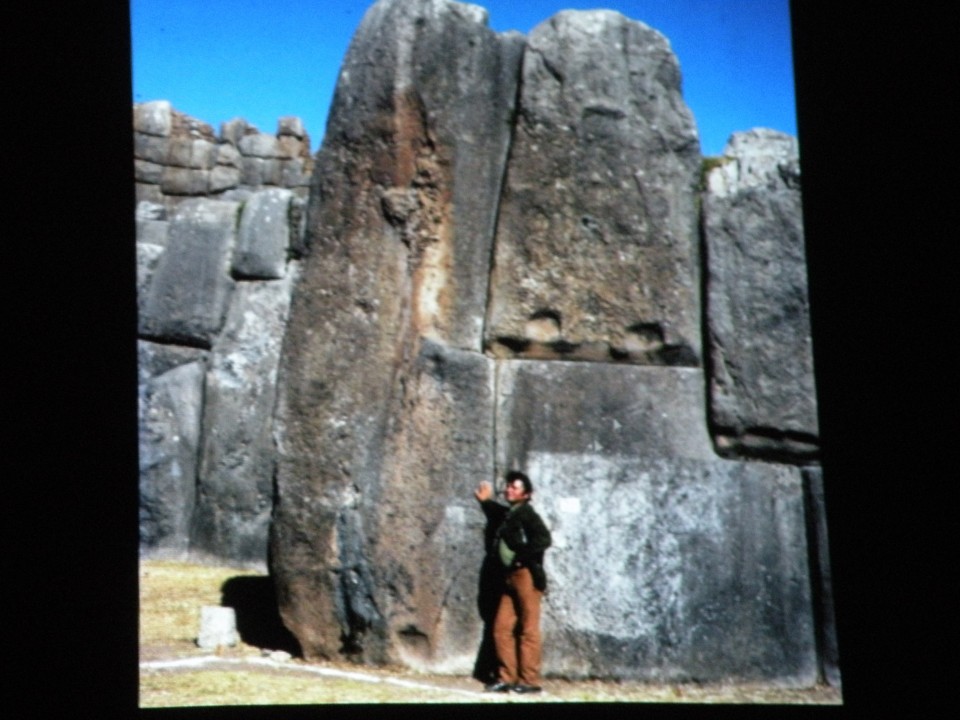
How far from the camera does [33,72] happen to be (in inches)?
78.5

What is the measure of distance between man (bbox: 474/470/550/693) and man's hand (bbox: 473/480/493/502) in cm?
18

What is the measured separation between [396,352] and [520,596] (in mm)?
1107

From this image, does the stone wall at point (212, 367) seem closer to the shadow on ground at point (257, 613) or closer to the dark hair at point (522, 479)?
the shadow on ground at point (257, 613)

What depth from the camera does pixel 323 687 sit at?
157 inches

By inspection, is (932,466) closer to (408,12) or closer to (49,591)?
(49,591)

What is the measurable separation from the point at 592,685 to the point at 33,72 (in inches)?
124

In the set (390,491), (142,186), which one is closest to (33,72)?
(390,491)

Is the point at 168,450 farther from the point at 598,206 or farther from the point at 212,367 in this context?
the point at 598,206

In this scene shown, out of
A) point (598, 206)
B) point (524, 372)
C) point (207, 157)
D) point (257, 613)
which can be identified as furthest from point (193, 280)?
point (598, 206)

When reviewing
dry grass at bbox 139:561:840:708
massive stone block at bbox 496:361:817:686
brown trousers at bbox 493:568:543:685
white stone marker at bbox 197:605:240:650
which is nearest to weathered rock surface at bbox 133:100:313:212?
white stone marker at bbox 197:605:240:650

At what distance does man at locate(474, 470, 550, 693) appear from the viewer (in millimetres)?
4195

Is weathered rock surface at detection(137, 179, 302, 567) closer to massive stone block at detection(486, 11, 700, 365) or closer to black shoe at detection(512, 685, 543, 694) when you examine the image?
massive stone block at detection(486, 11, 700, 365)

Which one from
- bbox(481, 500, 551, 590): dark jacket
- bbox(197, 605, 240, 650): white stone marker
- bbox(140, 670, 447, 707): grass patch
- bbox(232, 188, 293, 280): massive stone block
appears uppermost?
bbox(232, 188, 293, 280): massive stone block

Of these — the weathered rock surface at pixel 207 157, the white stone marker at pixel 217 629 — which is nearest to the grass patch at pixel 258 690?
the white stone marker at pixel 217 629
